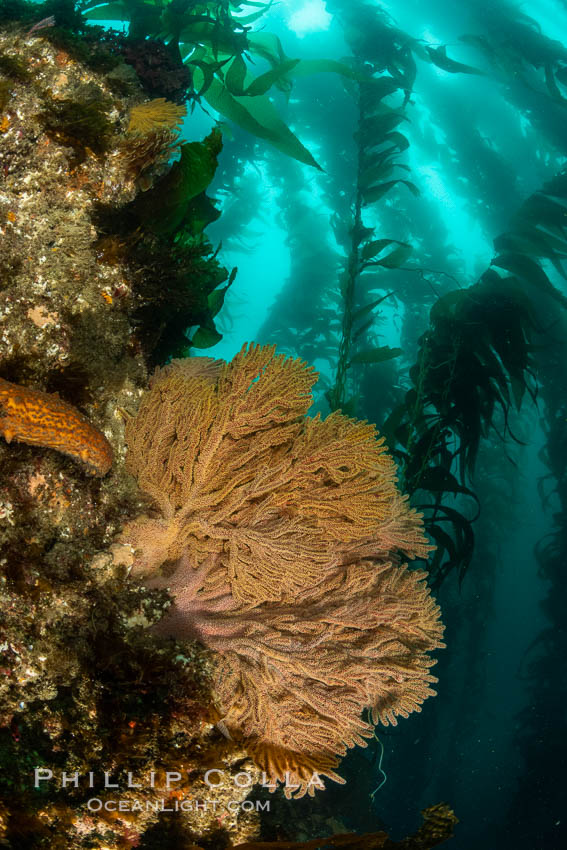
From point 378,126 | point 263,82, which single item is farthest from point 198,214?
point 378,126

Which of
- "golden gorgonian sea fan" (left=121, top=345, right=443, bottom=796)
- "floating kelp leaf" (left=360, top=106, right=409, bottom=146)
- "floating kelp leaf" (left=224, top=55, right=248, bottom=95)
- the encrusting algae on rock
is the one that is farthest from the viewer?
"floating kelp leaf" (left=360, top=106, right=409, bottom=146)

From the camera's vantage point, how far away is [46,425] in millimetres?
1686

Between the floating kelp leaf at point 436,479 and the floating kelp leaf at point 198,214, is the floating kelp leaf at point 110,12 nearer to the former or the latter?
the floating kelp leaf at point 198,214

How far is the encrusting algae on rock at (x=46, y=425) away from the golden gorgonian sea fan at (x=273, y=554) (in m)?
0.52

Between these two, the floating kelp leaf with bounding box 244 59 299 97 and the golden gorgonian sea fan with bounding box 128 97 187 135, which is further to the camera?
the floating kelp leaf with bounding box 244 59 299 97

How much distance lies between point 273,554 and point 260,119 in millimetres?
5276

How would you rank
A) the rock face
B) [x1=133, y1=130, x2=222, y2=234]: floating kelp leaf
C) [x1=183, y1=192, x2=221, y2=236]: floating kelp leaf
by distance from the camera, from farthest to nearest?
[x1=183, y1=192, x2=221, y2=236]: floating kelp leaf
[x1=133, y1=130, x2=222, y2=234]: floating kelp leaf
the rock face

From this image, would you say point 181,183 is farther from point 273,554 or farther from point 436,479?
point 436,479

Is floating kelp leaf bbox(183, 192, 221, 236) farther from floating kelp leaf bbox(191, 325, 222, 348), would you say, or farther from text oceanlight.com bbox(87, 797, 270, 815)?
text oceanlight.com bbox(87, 797, 270, 815)

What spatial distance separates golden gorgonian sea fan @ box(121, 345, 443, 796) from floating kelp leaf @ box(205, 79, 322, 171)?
11.1 feet

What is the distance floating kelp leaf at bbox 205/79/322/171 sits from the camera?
458 cm

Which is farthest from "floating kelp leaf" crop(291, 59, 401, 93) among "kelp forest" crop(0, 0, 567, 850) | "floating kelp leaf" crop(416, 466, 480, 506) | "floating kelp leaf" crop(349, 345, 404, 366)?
"floating kelp leaf" crop(416, 466, 480, 506)

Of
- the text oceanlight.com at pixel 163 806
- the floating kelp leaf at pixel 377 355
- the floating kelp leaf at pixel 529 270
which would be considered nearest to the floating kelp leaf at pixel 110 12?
the floating kelp leaf at pixel 377 355

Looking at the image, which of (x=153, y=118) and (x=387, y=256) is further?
(x=387, y=256)
